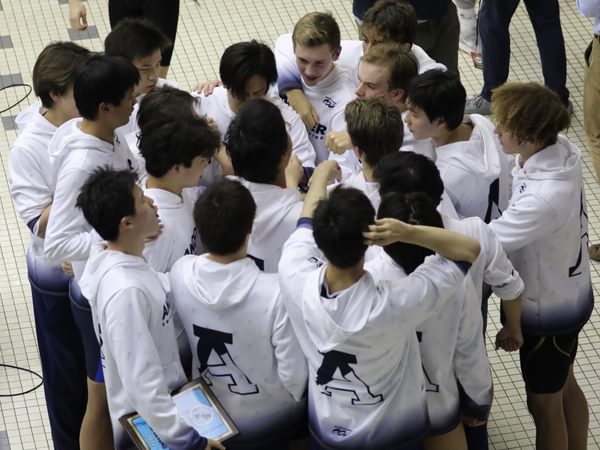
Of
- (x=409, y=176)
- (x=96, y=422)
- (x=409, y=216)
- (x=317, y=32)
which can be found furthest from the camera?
(x=317, y=32)

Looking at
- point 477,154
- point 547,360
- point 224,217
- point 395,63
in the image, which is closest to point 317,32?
point 395,63

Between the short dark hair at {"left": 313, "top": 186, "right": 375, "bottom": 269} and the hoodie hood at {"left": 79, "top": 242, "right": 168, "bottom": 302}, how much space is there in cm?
57

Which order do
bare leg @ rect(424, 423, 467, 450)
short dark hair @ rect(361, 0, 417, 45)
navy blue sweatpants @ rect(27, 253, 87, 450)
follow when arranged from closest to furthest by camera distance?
bare leg @ rect(424, 423, 467, 450) → navy blue sweatpants @ rect(27, 253, 87, 450) → short dark hair @ rect(361, 0, 417, 45)

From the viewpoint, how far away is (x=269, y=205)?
3547mm

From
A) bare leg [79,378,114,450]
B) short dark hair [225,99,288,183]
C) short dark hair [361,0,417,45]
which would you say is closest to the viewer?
short dark hair [225,99,288,183]

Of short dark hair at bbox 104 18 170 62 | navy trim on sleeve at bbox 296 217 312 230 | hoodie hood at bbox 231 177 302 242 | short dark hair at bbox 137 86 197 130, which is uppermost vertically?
short dark hair at bbox 104 18 170 62

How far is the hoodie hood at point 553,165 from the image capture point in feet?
11.8

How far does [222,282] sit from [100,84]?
2.78ft

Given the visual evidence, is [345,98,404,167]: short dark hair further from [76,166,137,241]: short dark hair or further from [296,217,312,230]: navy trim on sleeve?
[76,166,137,241]: short dark hair

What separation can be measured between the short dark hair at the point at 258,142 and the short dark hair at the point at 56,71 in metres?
0.73

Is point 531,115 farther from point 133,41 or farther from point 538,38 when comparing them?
point 538,38

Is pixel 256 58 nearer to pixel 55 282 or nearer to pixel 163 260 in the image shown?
pixel 163 260

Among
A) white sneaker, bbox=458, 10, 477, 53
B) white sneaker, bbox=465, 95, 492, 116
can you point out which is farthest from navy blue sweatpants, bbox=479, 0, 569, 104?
white sneaker, bbox=458, 10, 477, 53

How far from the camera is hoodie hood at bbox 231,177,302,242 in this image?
11.6ft
